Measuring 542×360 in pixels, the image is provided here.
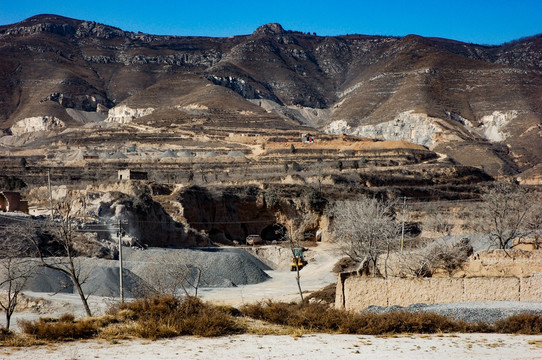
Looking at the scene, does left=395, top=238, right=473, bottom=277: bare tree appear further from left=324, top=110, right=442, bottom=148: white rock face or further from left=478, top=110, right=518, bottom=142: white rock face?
left=478, top=110, right=518, bottom=142: white rock face

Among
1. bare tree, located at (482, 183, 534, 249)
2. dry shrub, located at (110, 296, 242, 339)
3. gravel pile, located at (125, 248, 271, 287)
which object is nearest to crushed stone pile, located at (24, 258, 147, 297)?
gravel pile, located at (125, 248, 271, 287)

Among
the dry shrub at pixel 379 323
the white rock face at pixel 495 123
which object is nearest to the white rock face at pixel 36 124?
the white rock face at pixel 495 123

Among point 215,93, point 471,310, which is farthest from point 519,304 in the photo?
point 215,93

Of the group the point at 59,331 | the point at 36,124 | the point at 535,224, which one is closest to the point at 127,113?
the point at 36,124

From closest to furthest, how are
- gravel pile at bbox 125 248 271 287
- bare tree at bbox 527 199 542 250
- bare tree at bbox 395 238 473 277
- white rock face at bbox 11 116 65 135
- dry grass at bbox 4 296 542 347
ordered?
dry grass at bbox 4 296 542 347 → bare tree at bbox 395 238 473 277 → bare tree at bbox 527 199 542 250 → gravel pile at bbox 125 248 271 287 → white rock face at bbox 11 116 65 135

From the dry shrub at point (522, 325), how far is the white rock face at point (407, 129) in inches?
4404

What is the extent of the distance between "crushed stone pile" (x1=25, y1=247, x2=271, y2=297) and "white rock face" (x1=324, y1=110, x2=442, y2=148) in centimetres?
9219

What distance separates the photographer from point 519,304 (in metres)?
15.6

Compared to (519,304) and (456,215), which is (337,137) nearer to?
(456,215)

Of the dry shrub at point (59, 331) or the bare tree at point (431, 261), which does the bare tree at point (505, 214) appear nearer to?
the bare tree at point (431, 261)

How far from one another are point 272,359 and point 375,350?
2.06 metres

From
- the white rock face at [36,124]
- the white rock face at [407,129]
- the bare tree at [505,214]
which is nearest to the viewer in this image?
the bare tree at [505,214]

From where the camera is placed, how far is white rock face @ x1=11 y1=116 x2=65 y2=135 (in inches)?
6673

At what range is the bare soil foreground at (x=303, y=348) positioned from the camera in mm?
10961
